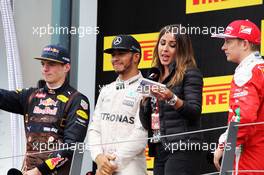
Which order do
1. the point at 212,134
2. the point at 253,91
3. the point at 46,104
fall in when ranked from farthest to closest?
the point at 212,134 → the point at 46,104 → the point at 253,91

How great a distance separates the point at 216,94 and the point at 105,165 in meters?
1.40

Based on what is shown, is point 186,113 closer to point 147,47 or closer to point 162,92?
point 162,92

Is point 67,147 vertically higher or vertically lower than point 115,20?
lower

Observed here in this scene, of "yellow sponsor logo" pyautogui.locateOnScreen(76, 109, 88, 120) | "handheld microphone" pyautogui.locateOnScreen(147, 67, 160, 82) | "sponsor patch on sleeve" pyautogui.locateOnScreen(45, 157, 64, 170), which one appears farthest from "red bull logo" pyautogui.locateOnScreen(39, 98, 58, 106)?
"handheld microphone" pyautogui.locateOnScreen(147, 67, 160, 82)

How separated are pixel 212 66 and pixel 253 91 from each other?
168cm

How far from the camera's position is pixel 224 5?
5582 millimetres

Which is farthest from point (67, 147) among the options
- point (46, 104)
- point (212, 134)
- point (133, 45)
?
point (212, 134)

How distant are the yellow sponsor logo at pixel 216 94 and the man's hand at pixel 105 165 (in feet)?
4.41

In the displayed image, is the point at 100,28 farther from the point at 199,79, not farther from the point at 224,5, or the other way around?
the point at 199,79

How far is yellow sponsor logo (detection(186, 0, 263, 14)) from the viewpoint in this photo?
17.9ft

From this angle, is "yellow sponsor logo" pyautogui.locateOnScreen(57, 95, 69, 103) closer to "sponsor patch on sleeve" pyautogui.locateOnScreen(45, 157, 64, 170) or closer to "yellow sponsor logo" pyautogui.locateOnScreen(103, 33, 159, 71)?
"sponsor patch on sleeve" pyautogui.locateOnScreen(45, 157, 64, 170)

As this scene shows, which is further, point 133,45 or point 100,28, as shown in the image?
point 100,28

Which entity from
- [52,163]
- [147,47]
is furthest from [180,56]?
[147,47]

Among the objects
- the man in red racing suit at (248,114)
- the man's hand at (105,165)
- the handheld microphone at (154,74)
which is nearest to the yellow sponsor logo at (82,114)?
the man's hand at (105,165)
